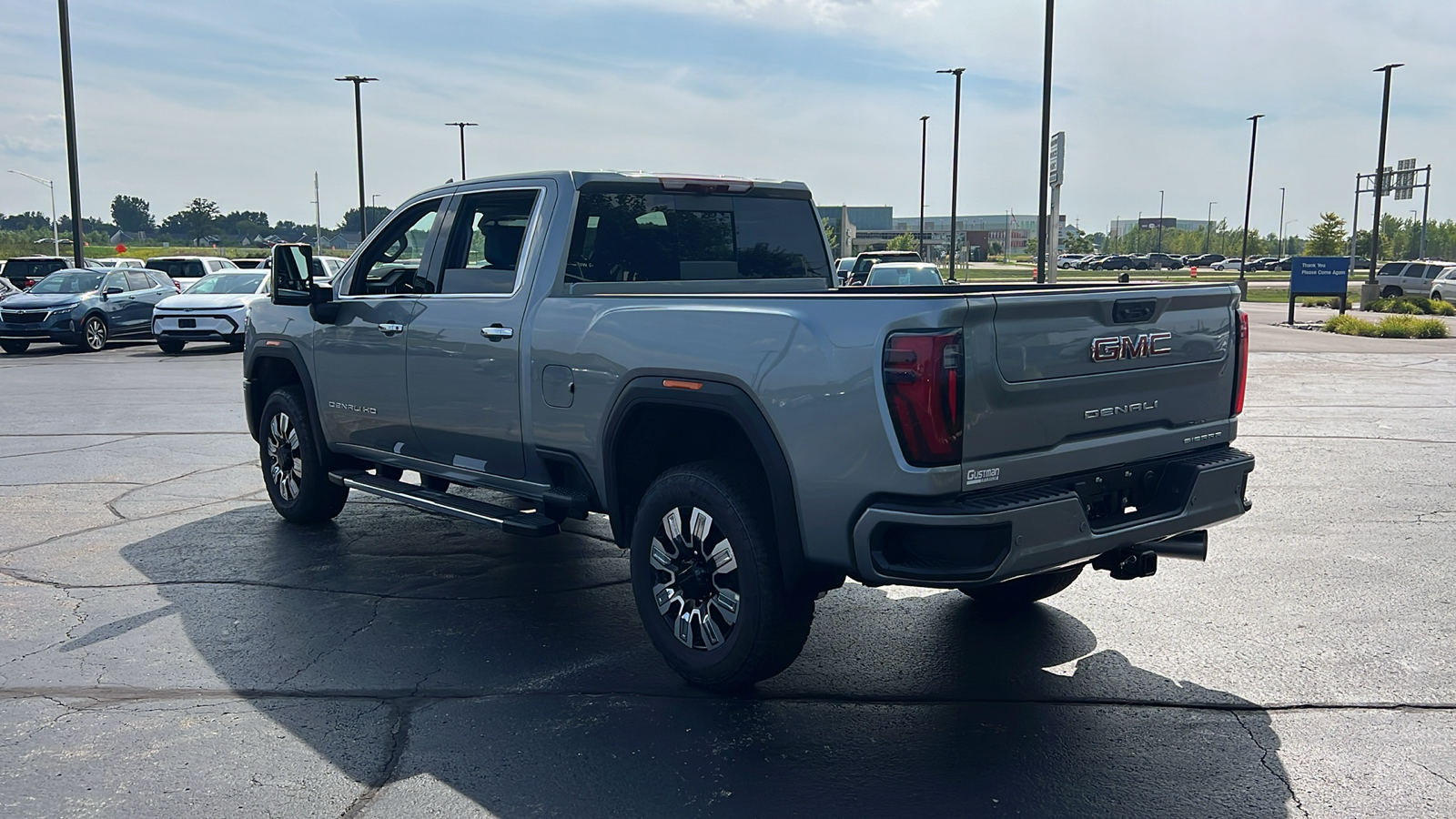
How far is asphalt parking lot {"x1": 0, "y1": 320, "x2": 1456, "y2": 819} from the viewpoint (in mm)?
3773

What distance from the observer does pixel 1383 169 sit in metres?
40.6

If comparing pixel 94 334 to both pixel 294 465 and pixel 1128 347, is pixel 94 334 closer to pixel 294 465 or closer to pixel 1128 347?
pixel 294 465

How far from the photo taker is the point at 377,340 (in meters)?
6.38

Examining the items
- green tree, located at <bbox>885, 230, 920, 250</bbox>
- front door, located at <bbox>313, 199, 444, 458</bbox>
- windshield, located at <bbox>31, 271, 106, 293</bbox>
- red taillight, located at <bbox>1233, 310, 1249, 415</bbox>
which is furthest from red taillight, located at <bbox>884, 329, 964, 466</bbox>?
green tree, located at <bbox>885, 230, 920, 250</bbox>

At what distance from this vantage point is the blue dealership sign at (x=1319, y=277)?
3019cm

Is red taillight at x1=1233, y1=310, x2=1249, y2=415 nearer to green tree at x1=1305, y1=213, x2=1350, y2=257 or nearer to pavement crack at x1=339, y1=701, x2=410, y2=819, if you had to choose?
pavement crack at x1=339, y1=701, x2=410, y2=819

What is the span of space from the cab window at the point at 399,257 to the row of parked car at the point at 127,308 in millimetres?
16151

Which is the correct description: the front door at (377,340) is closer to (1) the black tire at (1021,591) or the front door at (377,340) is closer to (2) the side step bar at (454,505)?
(2) the side step bar at (454,505)

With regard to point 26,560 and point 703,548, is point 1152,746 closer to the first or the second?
point 703,548

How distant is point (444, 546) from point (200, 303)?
17.0 meters

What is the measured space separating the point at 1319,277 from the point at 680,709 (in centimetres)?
3063

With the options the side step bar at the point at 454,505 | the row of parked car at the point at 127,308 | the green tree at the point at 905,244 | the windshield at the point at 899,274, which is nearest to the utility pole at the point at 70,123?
the row of parked car at the point at 127,308

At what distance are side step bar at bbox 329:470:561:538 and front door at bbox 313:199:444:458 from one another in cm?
20

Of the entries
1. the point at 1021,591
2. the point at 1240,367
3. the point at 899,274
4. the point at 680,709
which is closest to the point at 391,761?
the point at 680,709
